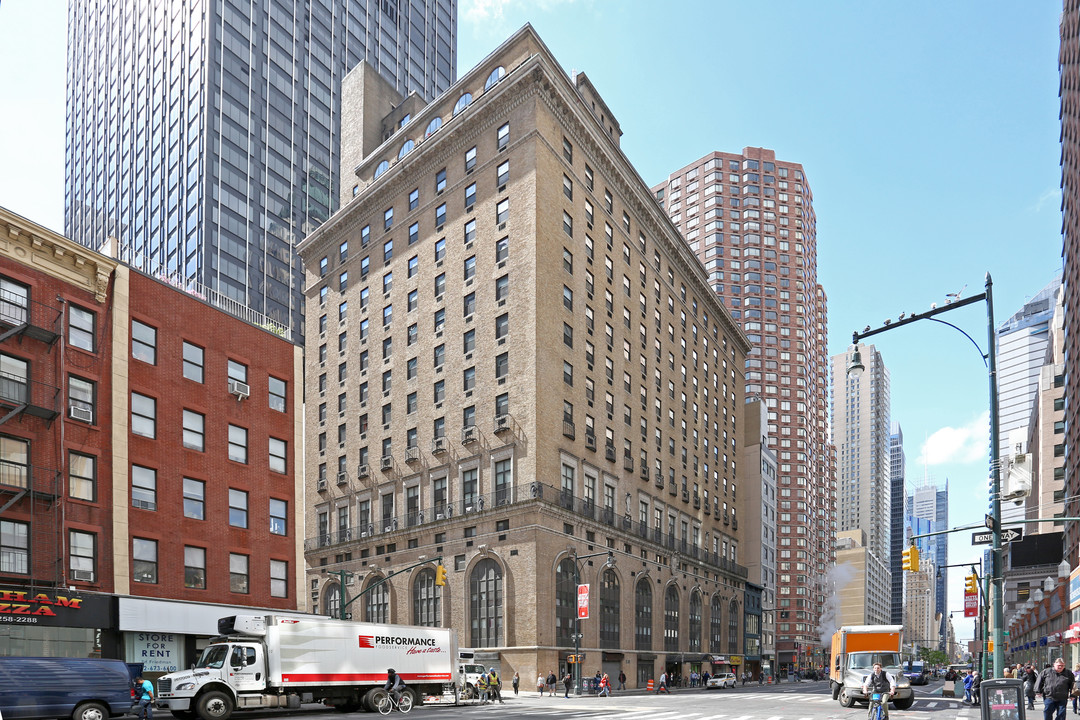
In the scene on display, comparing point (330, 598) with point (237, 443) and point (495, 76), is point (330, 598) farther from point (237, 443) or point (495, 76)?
point (495, 76)

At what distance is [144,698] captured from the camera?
25.9 meters

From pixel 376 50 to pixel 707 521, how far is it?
89.5 m

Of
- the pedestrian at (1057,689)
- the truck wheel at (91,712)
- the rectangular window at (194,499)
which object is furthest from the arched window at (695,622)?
the truck wheel at (91,712)

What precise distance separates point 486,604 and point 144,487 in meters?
30.4

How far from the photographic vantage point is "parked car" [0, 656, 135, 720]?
22.3 meters

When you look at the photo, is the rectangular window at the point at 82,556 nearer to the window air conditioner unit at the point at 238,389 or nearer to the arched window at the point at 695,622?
the window air conditioner unit at the point at 238,389

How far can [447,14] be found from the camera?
156875 millimetres

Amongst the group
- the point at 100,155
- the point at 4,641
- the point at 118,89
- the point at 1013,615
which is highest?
the point at 118,89

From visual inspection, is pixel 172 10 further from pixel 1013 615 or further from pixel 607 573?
pixel 1013 615

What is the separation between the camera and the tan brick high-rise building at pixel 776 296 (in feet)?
511

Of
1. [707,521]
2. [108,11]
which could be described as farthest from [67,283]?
[108,11]

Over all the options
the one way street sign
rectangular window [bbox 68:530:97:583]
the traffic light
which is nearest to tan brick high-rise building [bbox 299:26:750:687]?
rectangular window [bbox 68:530:97:583]

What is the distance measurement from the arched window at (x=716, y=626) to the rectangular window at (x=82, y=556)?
67272mm

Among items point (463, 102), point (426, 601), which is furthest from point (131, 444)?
point (463, 102)
